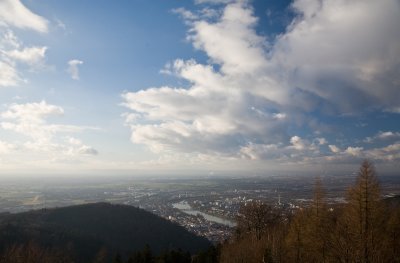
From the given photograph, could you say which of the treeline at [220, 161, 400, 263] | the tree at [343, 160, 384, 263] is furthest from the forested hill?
the tree at [343, 160, 384, 263]

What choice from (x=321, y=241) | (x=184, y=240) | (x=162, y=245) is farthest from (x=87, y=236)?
(x=321, y=241)

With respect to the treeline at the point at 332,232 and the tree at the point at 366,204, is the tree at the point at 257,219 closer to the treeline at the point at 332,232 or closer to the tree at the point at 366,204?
the treeline at the point at 332,232

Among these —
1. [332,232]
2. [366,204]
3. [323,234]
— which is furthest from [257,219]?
[366,204]

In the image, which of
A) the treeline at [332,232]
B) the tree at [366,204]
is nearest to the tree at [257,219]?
the treeline at [332,232]

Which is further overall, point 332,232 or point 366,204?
point 332,232

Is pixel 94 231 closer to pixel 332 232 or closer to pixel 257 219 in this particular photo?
pixel 257 219

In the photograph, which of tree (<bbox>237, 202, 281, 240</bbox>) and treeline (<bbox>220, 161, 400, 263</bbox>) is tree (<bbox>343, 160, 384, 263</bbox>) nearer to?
treeline (<bbox>220, 161, 400, 263</bbox>)
